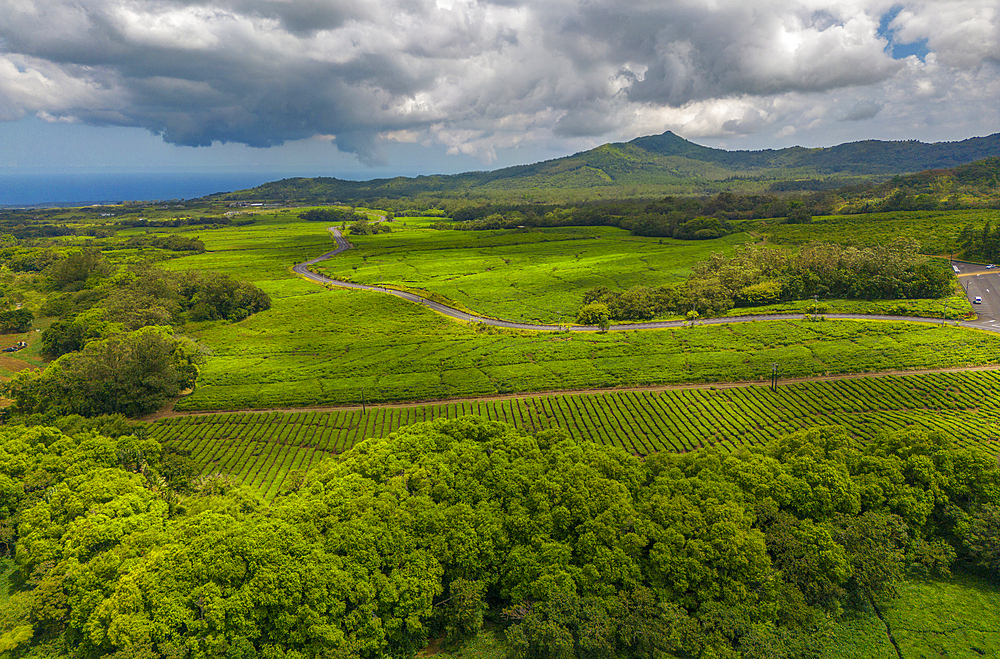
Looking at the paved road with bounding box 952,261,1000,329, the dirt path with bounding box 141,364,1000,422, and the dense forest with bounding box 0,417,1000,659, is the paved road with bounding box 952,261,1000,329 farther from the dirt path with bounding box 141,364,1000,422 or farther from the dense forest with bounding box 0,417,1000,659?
the dense forest with bounding box 0,417,1000,659

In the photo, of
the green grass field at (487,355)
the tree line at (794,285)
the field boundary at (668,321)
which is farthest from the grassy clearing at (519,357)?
the tree line at (794,285)

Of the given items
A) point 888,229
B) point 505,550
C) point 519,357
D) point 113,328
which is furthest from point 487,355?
point 888,229

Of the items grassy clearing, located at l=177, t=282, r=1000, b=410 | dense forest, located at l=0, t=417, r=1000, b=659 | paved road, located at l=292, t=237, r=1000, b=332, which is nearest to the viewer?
dense forest, located at l=0, t=417, r=1000, b=659

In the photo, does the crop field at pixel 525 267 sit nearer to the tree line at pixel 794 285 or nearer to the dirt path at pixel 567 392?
the tree line at pixel 794 285

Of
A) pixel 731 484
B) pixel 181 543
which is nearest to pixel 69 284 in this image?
pixel 181 543

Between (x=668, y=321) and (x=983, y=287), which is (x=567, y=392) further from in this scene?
(x=983, y=287)

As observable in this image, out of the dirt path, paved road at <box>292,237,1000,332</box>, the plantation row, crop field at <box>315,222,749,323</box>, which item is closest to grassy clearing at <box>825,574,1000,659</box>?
the plantation row

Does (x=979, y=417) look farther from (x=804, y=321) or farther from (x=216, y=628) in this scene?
(x=216, y=628)
